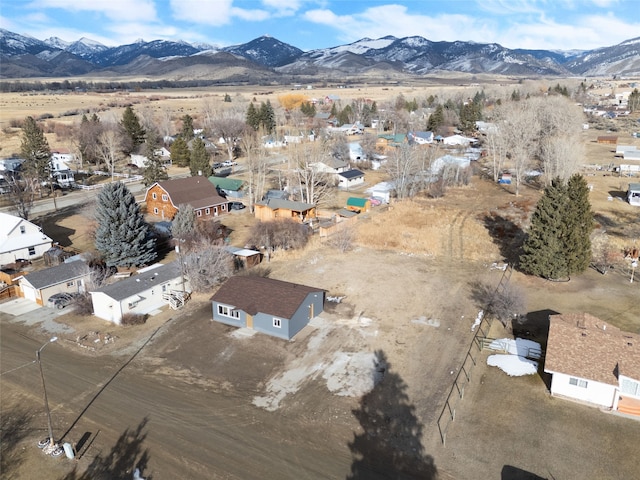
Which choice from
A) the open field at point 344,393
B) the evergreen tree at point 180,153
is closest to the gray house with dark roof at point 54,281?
the open field at point 344,393

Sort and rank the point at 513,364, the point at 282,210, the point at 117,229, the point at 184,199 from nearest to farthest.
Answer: the point at 513,364 → the point at 117,229 → the point at 282,210 → the point at 184,199

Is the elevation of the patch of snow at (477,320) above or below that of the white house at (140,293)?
A: below

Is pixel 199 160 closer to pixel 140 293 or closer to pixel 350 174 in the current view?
pixel 350 174

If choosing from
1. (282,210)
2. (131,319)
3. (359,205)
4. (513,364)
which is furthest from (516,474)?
(359,205)

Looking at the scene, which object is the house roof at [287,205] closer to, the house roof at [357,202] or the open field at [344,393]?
the house roof at [357,202]

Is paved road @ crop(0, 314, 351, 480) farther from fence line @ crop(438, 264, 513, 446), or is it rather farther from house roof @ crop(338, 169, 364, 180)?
house roof @ crop(338, 169, 364, 180)

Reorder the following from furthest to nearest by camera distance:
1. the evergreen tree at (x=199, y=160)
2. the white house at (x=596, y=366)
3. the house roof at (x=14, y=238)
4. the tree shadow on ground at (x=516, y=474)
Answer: the evergreen tree at (x=199, y=160) < the house roof at (x=14, y=238) < the white house at (x=596, y=366) < the tree shadow on ground at (x=516, y=474)
